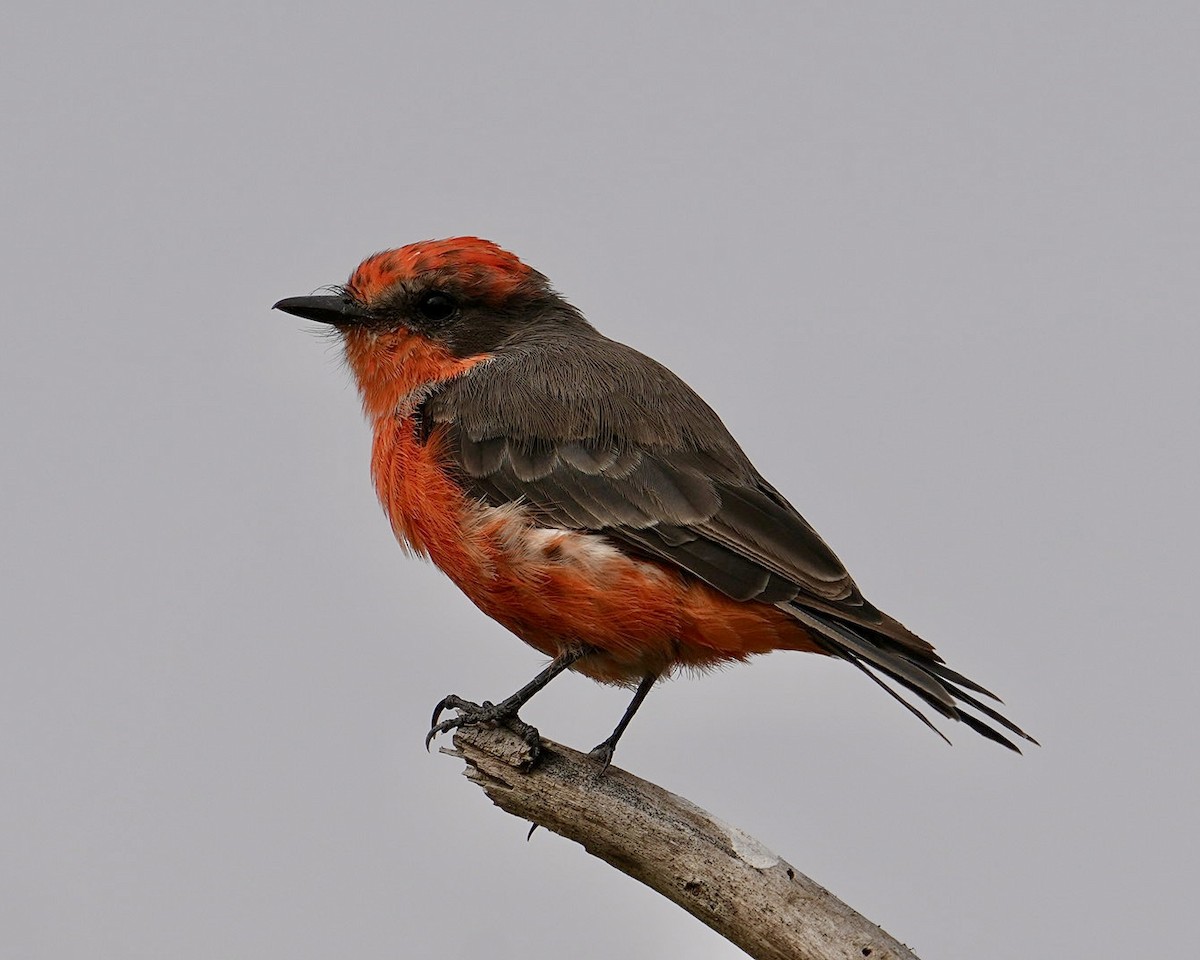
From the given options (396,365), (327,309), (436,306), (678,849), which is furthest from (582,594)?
(327,309)

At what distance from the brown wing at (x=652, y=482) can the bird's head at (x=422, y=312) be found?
0.82ft

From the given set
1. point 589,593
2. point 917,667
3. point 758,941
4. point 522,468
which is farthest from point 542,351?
point 758,941

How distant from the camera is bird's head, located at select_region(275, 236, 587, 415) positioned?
660 centimetres

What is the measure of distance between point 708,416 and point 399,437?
1398 millimetres

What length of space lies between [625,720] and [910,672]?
147cm

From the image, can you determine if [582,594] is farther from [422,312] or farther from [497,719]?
[422,312]

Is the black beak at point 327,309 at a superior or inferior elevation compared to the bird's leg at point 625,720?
superior

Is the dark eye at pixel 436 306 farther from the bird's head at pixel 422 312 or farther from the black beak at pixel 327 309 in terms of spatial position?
the black beak at pixel 327 309

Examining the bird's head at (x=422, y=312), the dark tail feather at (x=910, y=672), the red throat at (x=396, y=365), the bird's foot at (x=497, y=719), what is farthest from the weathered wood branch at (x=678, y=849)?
the bird's head at (x=422, y=312)

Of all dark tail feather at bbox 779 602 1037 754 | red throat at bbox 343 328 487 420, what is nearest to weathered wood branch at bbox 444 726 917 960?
dark tail feather at bbox 779 602 1037 754

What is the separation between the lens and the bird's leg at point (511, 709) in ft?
19.0

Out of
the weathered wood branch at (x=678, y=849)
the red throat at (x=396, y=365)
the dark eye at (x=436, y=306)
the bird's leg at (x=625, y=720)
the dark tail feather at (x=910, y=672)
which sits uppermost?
the dark eye at (x=436, y=306)

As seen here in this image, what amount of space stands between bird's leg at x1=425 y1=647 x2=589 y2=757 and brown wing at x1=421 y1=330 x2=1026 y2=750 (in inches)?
23.3

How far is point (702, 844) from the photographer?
5523 millimetres
